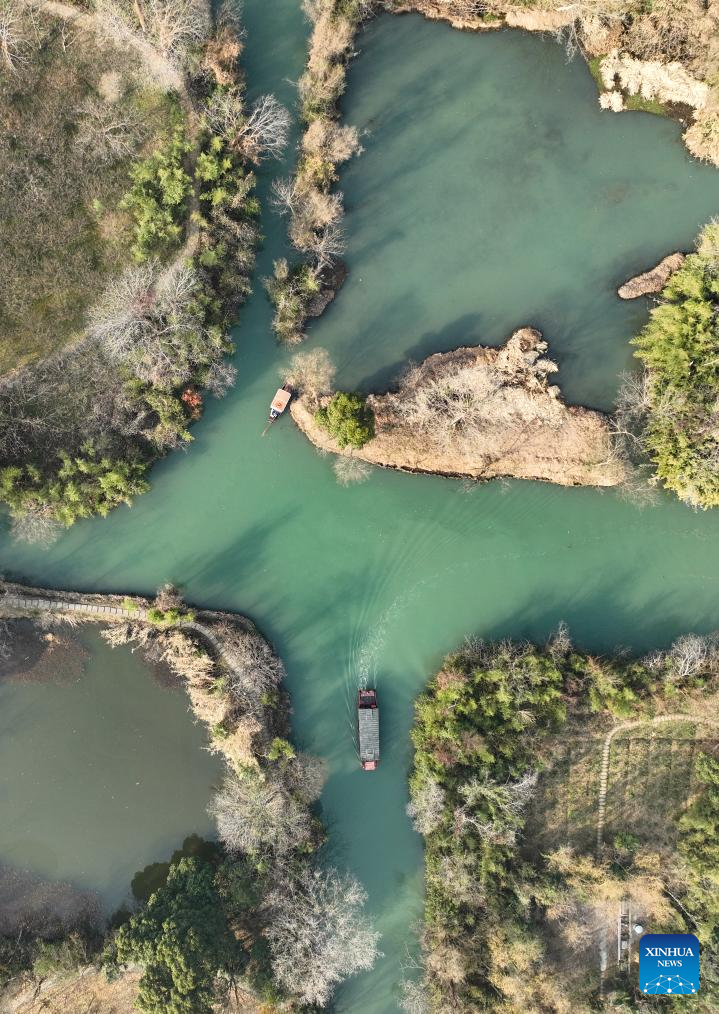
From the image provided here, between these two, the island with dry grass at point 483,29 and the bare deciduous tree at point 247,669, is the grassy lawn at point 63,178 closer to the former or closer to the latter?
the island with dry grass at point 483,29

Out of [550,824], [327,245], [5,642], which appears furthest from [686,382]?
[5,642]

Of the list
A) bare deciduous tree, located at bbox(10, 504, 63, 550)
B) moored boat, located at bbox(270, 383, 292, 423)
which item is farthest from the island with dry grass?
bare deciduous tree, located at bbox(10, 504, 63, 550)

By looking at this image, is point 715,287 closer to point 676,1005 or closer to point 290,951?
point 676,1005

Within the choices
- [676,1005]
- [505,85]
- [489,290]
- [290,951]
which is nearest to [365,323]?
[489,290]

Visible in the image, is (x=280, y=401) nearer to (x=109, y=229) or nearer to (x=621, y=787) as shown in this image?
(x=109, y=229)

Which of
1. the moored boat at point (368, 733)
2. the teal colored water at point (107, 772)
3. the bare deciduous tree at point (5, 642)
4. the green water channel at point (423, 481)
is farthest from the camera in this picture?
the teal colored water at point (107, 772)

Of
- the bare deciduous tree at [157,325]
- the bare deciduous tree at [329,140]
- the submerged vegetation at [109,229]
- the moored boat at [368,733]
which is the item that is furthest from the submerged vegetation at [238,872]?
the bare deciduous tree at [329,140]

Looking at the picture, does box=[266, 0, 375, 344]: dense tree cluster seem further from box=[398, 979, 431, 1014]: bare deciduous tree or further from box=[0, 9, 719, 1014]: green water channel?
box=[398, 979, 431, 1014]: bare deciduous tree
